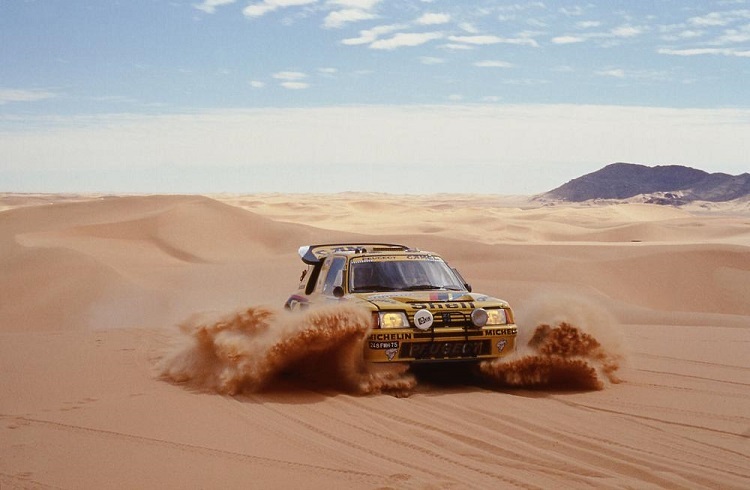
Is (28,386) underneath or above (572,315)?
underneath

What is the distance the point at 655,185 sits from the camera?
109 metres

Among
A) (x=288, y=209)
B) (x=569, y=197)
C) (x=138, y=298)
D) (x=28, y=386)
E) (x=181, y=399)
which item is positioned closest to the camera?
(x=181, y=399)

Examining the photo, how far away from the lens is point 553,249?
33469 mm

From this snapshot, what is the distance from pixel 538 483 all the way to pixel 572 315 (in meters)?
4.44

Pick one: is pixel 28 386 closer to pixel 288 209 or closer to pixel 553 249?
pixel 553 249

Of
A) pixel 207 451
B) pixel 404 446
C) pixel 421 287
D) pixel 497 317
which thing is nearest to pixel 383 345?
pixel 497 317

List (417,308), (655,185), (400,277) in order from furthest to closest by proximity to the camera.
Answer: (655,185) < (400,277) < (417,308)

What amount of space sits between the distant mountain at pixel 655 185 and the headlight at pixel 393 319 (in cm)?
8752

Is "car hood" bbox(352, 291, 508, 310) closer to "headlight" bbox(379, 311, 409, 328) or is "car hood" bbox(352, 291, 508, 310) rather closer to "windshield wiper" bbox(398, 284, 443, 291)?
"headlight" bbox(379, 311, 409, 328)

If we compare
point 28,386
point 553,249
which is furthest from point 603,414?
point 553,249

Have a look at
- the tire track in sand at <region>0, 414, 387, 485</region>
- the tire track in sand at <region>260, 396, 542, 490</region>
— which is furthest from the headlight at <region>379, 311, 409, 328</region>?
the tire track in sand at <region>0, 414, 387, 485</region>

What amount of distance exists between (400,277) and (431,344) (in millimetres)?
1504

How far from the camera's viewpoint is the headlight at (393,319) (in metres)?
9.34

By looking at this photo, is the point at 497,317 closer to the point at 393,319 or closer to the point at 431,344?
the point at 431,344
